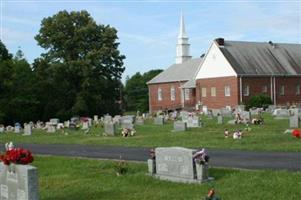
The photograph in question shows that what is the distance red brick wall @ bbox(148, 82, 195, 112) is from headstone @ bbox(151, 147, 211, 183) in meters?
58.1

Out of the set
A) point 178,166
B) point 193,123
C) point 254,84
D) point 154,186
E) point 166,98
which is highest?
point 254,84

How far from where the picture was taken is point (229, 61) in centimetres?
6244

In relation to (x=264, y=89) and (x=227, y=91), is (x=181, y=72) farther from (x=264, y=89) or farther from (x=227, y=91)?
(x=264, y=89)

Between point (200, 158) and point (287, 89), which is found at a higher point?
point (287, 89)

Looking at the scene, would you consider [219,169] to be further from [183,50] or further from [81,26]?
[183,50]

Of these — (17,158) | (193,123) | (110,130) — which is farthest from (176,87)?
(17,158)

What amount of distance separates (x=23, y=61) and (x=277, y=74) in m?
29.0

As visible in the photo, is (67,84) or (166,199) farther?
(67,84)

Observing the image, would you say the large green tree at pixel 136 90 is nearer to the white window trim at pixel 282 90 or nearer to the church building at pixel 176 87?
the church building at pixel 176 87

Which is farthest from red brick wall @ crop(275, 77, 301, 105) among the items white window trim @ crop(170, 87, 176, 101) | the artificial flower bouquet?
the artificial flower bouquet

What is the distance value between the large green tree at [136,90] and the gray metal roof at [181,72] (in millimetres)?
31410

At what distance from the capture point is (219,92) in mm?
65312

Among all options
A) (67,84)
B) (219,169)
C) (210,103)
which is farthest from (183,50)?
(219,169)

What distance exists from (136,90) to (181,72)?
1930 inches
